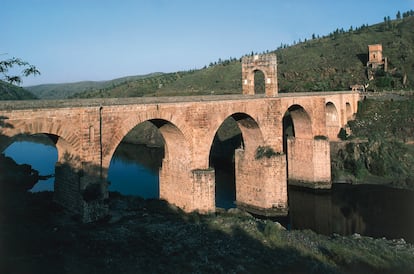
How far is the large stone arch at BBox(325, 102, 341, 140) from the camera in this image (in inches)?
1295

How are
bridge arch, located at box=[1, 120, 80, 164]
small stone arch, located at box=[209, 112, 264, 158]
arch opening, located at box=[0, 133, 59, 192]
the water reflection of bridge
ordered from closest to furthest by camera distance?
bridge arch, located at box=[1, 120, 80, 164], the water reflection of bridge, arch opening, located at box=[0, 133, 59, 192], small stone arch, located at box=[209, 112, 264, 158]

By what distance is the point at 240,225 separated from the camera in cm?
1553

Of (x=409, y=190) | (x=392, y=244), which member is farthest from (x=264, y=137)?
(x=409, y=190)

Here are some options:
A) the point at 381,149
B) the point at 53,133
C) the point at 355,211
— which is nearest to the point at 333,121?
the point at 381,149

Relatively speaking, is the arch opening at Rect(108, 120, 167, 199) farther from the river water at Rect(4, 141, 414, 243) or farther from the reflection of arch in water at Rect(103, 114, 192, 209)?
the reflection of arch in water at Rect(103, 114, 192, 209)

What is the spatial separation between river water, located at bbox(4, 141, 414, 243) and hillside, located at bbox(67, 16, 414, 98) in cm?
2133

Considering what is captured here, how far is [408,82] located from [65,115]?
42073 mm

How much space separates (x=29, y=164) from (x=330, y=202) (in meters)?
26.4

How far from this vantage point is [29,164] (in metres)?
35.5

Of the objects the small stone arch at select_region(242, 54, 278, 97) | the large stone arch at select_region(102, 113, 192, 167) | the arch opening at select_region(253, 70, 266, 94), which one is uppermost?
the arch opening at select_region(253, 70, 266, 94)

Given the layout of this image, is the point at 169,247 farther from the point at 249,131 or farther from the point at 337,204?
the point at 337,204

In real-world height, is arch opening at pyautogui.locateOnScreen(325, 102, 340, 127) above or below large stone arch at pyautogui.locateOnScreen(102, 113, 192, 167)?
above

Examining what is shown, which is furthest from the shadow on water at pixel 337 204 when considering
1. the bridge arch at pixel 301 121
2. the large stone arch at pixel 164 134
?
the large stone arch at pixel 164 134

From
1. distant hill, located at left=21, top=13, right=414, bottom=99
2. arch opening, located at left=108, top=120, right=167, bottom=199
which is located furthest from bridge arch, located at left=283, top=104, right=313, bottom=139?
distant hill, located at left=21, top=13, right=414, bottom=99
